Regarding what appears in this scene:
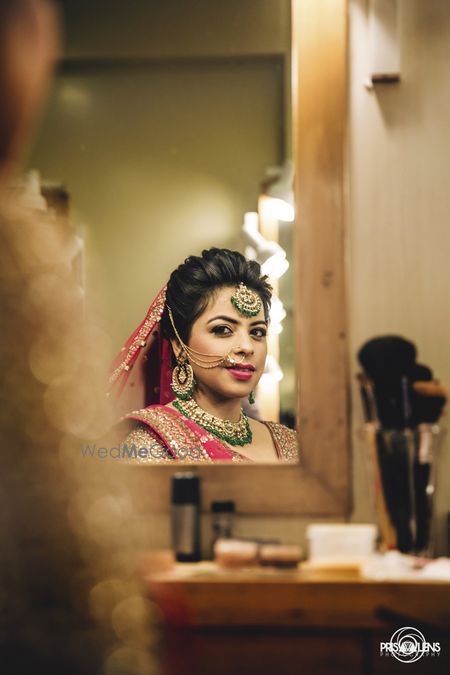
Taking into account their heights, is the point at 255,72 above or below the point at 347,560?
above

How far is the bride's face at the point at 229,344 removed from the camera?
1868 mm

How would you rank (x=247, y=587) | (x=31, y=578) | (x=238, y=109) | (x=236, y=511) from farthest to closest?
(x=238, y=109), (x=236, y=511), (x=247, y=587), (x=31, y=578)

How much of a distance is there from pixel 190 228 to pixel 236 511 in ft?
3.98

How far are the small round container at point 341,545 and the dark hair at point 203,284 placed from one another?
32.2 inches

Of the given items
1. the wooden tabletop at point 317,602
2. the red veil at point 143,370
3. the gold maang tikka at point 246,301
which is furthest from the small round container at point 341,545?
the gold maang tikka at point 246,301

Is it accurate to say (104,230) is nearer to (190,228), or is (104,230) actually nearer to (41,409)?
(190,228)

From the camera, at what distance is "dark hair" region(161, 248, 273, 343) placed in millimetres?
1932

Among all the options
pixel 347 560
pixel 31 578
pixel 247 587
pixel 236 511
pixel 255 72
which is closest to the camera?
pixel 31 578

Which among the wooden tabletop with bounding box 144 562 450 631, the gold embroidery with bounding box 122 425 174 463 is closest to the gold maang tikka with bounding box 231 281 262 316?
the gold embroidery with bounding box 122 425 174 463

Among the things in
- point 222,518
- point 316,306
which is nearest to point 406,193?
point 316,306

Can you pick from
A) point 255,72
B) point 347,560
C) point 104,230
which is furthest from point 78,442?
point 104,230

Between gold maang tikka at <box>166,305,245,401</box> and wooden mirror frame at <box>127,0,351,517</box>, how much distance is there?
51 centimetres

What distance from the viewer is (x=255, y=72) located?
76.6 inches

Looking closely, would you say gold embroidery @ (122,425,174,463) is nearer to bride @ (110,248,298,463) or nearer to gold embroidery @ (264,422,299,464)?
bride @ (110,248,298,463)
